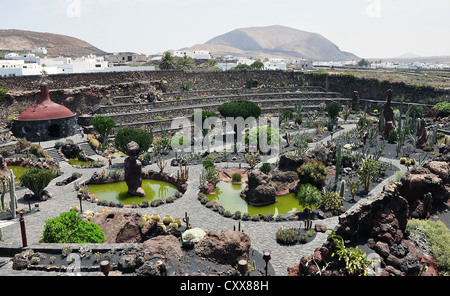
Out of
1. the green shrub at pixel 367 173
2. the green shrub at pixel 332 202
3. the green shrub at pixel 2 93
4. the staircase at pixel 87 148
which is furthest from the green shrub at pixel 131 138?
the green shrub at pixel 2 93

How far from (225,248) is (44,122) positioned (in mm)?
28226

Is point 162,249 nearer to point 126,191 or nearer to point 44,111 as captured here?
point 126,191

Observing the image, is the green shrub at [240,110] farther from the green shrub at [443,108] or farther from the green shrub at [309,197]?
the green shrub at [443,108]

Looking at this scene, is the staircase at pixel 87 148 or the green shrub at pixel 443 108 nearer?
the staircase at pixel 87 148

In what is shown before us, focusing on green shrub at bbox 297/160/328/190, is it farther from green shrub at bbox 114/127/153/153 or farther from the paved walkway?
green shrub at bbox 114/127/153/153

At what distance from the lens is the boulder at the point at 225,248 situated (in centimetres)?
1425

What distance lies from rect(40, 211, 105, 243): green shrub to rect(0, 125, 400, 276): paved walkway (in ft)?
2.23

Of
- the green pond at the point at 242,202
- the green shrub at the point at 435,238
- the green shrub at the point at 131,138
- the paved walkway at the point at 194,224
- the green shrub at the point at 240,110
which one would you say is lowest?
the green pond at the point at 242,202

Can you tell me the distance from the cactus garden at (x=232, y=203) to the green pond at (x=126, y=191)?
14cm

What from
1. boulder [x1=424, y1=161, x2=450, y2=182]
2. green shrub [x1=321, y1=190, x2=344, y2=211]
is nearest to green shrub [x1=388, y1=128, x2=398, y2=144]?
boulder [x1=424, y1=161, x2=450, y2=182]

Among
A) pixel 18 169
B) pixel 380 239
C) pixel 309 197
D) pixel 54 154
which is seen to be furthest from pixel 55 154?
pixel 380 239

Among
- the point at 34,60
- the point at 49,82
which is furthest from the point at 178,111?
→ the point at 34,60

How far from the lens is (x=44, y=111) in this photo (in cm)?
3556

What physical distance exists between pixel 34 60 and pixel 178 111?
5740 centimetres
